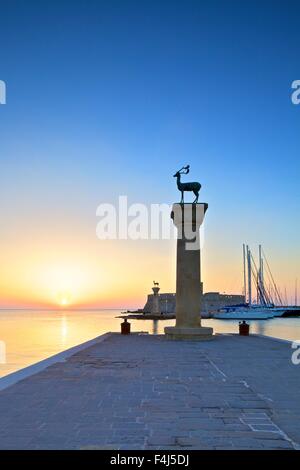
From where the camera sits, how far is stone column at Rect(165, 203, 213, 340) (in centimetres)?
2103

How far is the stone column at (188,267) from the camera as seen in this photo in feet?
69.0

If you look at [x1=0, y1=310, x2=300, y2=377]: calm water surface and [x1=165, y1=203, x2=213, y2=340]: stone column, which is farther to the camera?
[x1=0, y1=310, x2=300, y2=377]: calm water surface

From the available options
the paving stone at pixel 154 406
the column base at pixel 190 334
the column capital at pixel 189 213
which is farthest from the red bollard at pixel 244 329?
the paving stone at pixel 154 406

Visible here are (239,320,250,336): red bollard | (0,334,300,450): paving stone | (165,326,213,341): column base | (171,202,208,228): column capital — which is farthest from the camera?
(239,320,250,336): red bollard

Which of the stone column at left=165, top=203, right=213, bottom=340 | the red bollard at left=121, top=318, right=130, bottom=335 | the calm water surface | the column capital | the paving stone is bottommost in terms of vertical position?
the calm water surface

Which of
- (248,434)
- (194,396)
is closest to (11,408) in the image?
(194,396)

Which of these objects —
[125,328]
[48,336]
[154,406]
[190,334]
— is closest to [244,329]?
[190,334]

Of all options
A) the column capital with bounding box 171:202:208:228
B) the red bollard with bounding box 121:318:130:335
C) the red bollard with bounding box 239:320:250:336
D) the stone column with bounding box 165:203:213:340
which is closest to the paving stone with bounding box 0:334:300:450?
the stone column with bounding box 165:203:213:340

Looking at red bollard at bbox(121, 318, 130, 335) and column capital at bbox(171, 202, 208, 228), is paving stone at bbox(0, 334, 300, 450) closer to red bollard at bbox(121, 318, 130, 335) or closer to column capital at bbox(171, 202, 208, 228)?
column capital at bbox(171, 202, 208, 228)

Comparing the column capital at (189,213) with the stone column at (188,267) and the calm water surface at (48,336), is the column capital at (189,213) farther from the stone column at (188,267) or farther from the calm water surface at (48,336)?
the calm water surface at (48,336)

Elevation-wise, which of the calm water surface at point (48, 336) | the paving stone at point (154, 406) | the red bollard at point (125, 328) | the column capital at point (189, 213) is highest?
the column capital at point (189, 213)

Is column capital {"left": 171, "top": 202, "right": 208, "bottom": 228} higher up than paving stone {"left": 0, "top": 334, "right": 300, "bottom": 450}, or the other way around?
column capital {"left": 171, "top": 202, "right": 208, "bottom": 228}

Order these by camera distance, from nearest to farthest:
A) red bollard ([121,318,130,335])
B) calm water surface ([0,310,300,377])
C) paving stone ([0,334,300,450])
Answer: paving stone ([0,334,300,450])
red bollard ([121,318,130,335])
calm water surface ([0,310,300,377])

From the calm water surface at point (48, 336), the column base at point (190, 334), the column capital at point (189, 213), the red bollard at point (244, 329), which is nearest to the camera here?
the column base at point (190, 334)
